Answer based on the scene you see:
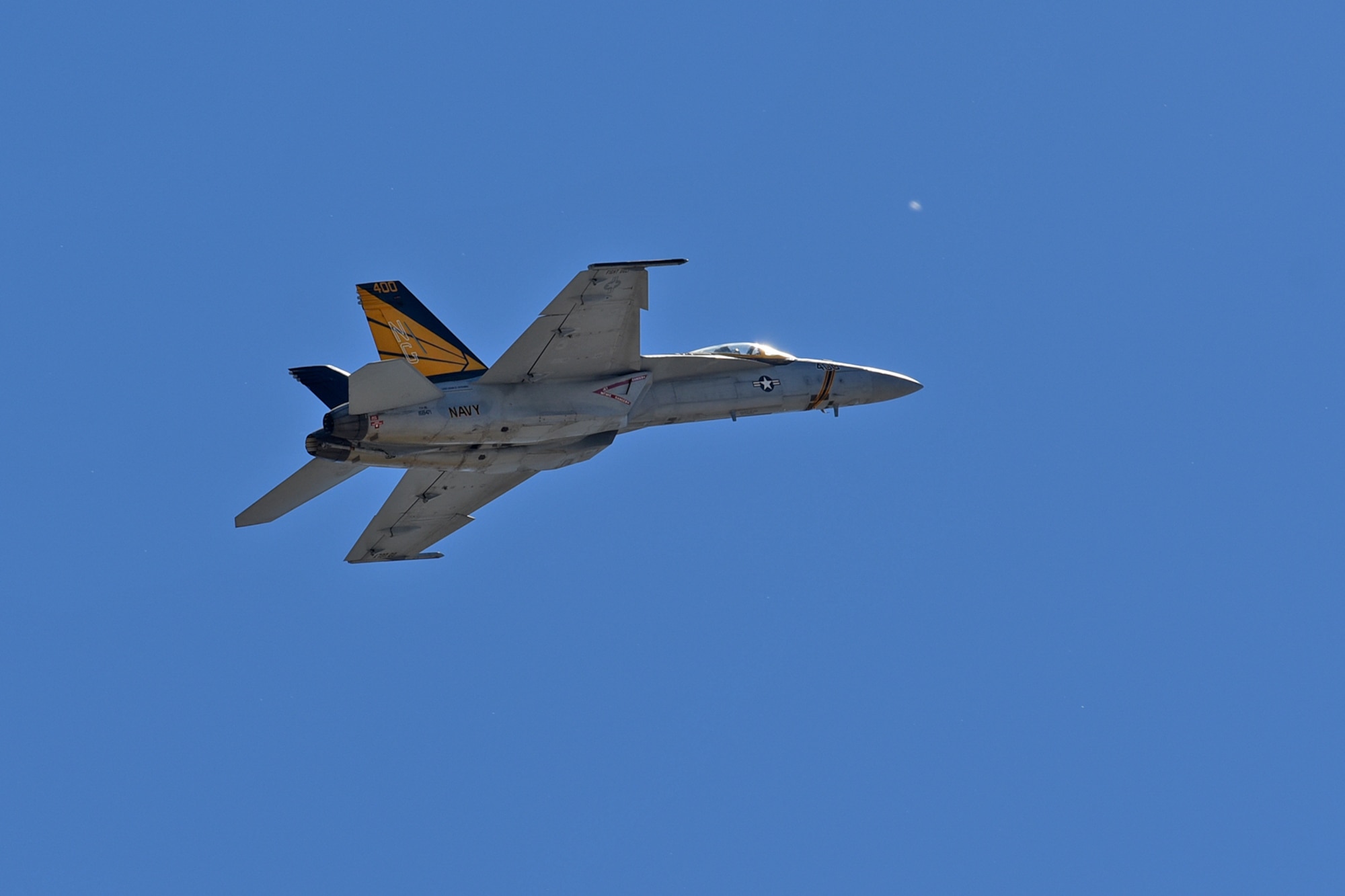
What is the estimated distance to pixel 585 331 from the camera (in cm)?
3481

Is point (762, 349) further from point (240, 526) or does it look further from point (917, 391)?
point (240, 526)

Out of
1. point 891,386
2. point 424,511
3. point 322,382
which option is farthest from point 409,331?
point 891,386

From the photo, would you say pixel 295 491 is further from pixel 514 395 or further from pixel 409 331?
pixel 514 395

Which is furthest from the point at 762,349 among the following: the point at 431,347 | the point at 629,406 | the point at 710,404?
the point at 431,347

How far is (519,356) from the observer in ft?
115

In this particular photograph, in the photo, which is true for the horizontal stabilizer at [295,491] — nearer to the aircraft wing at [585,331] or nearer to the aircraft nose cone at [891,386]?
the aircraft wing at [585,331]

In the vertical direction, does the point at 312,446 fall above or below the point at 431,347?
below

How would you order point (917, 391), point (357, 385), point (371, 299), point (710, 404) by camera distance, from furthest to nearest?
point (917, 391) < point (710, 404) < point (371, 299) < point (357, 385)

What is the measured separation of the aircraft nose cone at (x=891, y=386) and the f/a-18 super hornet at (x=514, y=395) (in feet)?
0.18

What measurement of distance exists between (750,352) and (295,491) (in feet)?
33.5

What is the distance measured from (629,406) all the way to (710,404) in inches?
103

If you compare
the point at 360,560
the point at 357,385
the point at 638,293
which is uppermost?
the point at 638,293

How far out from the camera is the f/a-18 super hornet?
3394cm

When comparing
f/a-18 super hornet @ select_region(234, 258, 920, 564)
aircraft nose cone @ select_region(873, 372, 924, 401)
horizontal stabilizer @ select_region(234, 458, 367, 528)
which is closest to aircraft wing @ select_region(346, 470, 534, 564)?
f/a-18 super hornet @ select_region(234, 258, 920, 564)
